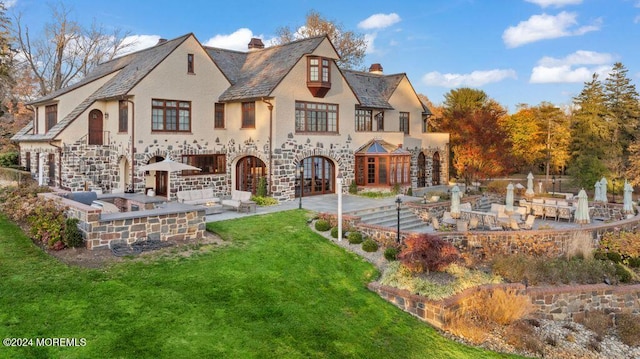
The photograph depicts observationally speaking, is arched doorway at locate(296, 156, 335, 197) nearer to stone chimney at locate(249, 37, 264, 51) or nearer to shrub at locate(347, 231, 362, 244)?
shrub at locate(347, 231, 362, 244)

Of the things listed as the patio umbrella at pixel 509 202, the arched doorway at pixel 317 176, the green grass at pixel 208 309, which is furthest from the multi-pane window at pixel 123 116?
the patio umbrella at pixel 509 202

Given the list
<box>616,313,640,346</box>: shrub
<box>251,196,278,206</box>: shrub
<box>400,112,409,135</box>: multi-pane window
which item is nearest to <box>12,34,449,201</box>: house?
<box>251,196,278,206</box>: shrub

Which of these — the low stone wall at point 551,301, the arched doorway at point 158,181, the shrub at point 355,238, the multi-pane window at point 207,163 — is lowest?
the low stone wall at point 551,301

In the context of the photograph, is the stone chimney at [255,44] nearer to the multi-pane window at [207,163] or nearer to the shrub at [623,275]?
the multi-pane window at [207,163]

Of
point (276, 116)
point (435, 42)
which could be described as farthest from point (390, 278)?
point (435, 42)

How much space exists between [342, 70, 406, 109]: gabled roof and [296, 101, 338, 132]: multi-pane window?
14.8 ft

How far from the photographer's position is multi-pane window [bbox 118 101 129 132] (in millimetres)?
21998

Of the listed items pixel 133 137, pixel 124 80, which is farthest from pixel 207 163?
pixel 124 80

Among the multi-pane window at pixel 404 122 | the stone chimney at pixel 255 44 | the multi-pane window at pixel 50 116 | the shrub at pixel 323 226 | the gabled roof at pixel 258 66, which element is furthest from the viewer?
the multi-pane window at pixel 404 122

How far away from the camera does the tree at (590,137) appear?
36.6 m

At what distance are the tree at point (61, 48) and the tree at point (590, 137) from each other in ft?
138

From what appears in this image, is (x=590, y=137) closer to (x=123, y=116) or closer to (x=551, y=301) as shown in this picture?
(x=551, y=301)

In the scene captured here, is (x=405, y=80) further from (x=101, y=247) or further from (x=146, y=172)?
(x=101, y=247)

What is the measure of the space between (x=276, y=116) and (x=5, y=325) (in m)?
16.2
